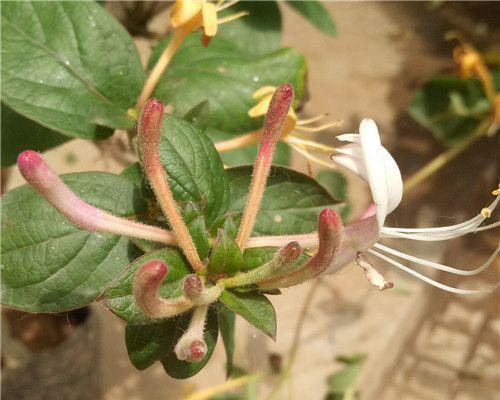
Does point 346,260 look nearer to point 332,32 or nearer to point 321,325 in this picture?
point 332,32

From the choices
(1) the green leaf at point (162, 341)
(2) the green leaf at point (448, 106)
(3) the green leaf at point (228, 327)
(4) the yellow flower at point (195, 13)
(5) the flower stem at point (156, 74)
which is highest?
(4) the yellow flower at point (195, 13)

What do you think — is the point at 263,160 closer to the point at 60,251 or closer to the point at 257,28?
the point at 60,251

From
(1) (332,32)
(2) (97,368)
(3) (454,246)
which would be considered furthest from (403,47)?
(2) (97,368)

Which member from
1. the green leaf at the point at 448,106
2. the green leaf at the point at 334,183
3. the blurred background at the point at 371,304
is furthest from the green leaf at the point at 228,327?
the green leaf at the point at 448,106

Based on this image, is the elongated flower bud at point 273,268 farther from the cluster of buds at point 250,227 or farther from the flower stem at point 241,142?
the flower stem at point 241,142

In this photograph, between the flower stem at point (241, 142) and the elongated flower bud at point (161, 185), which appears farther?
the flower stem at point (241, 142)

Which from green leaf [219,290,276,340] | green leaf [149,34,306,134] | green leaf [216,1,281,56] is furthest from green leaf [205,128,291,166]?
green leaf [219,290,276,340]
